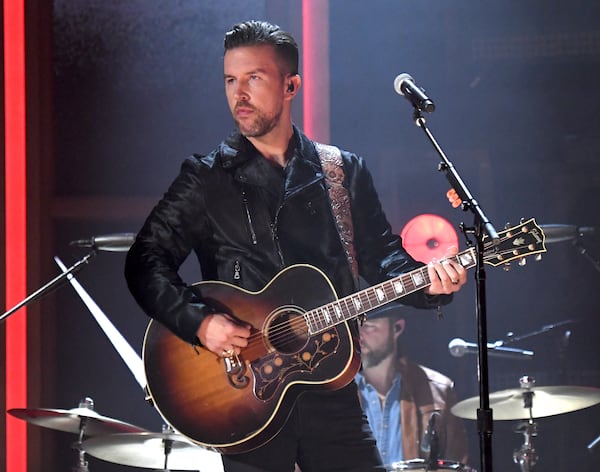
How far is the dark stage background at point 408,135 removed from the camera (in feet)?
16.1

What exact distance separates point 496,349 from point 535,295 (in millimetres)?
513

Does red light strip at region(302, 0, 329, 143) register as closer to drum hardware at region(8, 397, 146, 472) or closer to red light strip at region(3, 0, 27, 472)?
red light strip at region(3, 0, 27, 472)

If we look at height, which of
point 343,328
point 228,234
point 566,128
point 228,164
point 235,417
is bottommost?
point 235,417

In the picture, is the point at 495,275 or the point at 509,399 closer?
the point at 509,399

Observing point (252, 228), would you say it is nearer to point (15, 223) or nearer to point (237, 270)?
point (237, 270)

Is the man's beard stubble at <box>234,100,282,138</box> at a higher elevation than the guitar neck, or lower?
higher

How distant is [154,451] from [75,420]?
0.36 meters

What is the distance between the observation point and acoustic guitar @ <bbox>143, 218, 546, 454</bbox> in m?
3.43

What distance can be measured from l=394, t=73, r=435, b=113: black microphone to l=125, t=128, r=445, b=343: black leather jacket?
0.59 m

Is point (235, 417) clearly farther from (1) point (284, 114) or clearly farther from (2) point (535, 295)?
(2) point (535, 295)

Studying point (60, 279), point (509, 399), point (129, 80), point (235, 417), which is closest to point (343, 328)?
point (235, 417)

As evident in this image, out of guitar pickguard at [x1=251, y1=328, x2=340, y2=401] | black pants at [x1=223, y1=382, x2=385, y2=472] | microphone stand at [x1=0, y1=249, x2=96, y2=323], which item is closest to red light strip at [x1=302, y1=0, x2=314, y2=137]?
microphone stand at [x1=0, y1=249, x2=96, y2=323]

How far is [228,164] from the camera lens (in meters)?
3.77

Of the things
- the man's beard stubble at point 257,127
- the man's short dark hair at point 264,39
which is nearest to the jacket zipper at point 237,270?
the man's beard stubble at point 257,127
